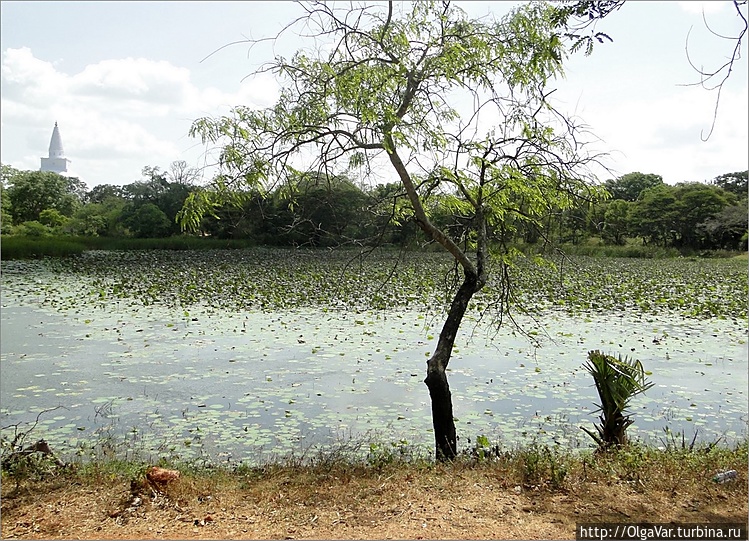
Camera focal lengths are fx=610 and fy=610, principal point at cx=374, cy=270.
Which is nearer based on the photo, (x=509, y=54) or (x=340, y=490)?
(x=340, y=490)

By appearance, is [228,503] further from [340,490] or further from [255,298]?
[255,298]

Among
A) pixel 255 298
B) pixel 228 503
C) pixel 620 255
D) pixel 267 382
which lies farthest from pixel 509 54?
pixel 620 255

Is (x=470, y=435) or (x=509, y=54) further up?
(x=509, y=54)

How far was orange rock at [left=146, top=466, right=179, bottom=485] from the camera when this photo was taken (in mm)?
3033

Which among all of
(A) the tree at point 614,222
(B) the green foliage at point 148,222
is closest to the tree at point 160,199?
(B) the green foliage at point 148,222

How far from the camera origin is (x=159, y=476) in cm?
304

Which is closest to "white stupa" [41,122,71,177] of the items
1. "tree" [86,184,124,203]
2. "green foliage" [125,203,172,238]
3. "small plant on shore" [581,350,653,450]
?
"tree" [86,184,124,203]

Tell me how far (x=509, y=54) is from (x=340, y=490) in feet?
9.48

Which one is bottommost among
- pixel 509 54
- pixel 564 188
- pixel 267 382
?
pixel 267 382

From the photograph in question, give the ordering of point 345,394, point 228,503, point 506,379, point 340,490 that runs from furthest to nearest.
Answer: point 506,379
point 345,394
point 340,490
point 228,503

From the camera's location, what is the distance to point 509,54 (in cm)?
399

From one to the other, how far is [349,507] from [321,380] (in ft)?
10.5

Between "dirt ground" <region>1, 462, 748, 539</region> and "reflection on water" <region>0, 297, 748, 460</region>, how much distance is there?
1154 millimetres

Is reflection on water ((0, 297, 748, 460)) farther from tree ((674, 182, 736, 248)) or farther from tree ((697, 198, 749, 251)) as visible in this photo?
tree ((674, 182, 736, 248))
